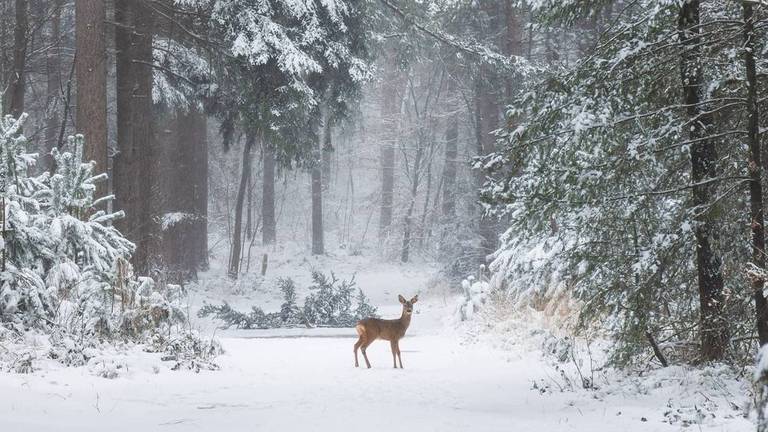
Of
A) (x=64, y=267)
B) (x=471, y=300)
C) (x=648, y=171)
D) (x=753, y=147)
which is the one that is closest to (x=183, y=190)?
(x=471, y=300)

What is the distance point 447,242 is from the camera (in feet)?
71.3

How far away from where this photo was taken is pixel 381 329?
31.6ft

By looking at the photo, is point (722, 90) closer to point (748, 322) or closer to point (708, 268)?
point (708, 268)

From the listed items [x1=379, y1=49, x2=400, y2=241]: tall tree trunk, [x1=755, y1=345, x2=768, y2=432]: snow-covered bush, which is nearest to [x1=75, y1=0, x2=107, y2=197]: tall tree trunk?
[x1=755, y1=345, x2=768, y2=432]: snow-covered bush

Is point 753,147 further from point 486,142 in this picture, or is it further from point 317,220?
point 317,220

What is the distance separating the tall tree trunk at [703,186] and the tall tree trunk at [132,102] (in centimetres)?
1025

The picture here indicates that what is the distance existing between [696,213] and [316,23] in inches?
400

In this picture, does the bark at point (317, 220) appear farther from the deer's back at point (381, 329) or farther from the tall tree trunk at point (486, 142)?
the deer's back at point (381, 329)

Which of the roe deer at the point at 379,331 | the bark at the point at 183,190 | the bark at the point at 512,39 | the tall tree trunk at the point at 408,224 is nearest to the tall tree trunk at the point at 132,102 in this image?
the bark at the point at 183,190

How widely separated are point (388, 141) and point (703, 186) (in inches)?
1193

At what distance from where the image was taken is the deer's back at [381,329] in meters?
9.55

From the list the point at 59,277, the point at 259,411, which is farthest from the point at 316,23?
the point at 259,411

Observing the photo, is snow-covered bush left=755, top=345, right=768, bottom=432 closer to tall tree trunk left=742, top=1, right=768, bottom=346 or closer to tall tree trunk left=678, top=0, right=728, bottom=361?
tall tree trunk left=742, top=1, right=768, bottom=346

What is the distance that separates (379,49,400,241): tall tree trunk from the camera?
36938mm
